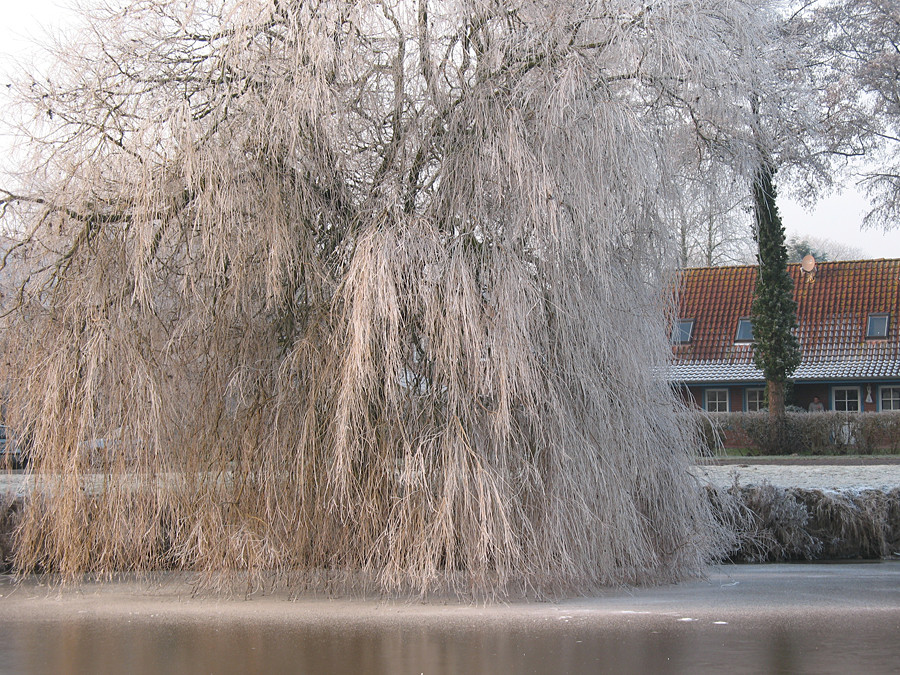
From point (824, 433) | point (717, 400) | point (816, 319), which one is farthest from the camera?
point (717, 400)

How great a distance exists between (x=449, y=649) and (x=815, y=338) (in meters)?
24.5

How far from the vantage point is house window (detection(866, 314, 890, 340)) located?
94.4 feet

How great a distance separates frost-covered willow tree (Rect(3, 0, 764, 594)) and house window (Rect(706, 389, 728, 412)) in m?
20.4

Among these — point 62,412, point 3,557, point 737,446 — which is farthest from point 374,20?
point 737,446

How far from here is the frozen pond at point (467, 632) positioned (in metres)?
7.19

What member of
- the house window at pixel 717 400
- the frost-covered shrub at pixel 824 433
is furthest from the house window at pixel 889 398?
the frost-covered shrub at pixel 824 433

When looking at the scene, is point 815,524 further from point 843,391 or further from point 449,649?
point 843,391

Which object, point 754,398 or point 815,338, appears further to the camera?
point 754,398

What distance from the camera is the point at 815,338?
96.8 feet

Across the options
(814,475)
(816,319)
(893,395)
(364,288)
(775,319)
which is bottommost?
(814,475)

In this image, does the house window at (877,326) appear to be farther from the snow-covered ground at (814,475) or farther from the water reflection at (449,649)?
the water reflection at (449,649)

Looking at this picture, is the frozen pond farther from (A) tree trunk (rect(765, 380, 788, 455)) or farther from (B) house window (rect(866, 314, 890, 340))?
(B) house window (rect(866, 314, 890, 340))

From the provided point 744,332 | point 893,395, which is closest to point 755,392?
point 744,332

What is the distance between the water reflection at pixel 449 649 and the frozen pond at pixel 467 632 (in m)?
0.01
